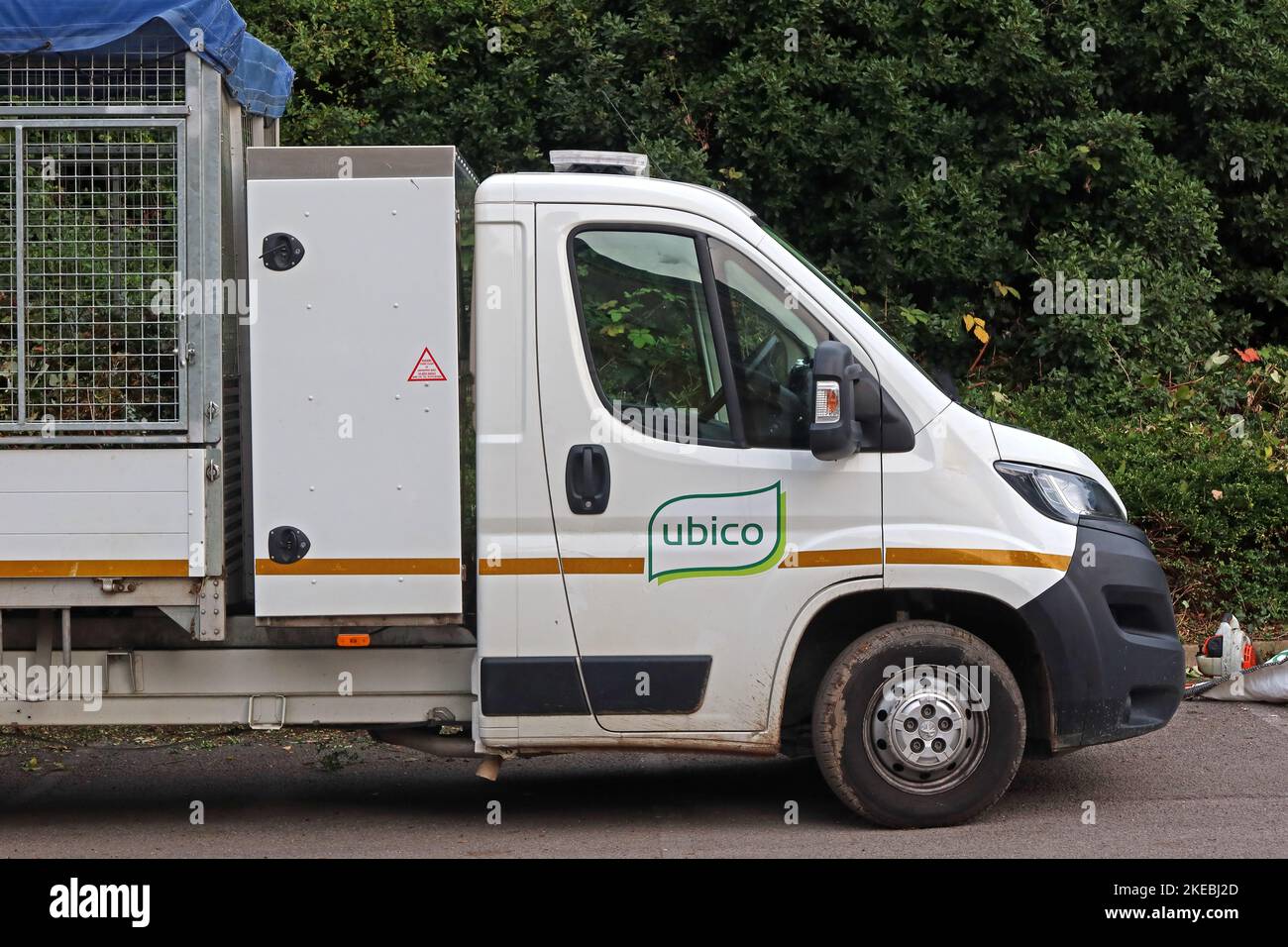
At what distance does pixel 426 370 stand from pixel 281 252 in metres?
0.67

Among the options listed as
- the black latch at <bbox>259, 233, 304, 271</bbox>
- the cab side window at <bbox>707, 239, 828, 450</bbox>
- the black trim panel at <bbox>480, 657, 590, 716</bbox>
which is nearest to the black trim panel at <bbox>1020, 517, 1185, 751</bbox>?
the cab side window at <bbox>707, 239, 828, 450</bbox>

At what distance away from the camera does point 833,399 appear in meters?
5.33

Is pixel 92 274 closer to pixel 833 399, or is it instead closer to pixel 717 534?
pixel 717 534

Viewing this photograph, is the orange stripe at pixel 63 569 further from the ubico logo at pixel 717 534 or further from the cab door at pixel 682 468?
the ubico logo at pixel 717 534

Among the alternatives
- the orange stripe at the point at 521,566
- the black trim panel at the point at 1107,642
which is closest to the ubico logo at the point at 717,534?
the orange stripe at the point at 521,566

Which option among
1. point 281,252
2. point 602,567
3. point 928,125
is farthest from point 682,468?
point 928,125

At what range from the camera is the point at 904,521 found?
18.2 feet

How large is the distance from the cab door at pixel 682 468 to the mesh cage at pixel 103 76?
1431 mm

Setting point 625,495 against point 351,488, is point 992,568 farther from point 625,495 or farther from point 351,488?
point 351,488

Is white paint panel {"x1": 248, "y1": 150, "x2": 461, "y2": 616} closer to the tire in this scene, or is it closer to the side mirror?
the side mirror

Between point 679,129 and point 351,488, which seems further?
point 679,129

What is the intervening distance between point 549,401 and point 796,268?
3.43ft

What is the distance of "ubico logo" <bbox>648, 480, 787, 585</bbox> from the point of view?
550 centimetres
